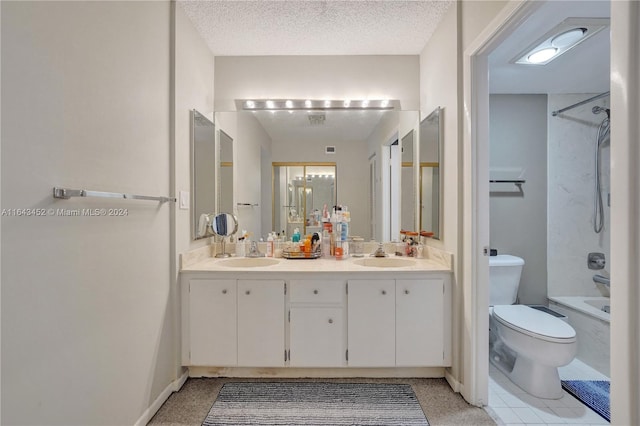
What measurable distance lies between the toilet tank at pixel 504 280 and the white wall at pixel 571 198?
1.90 feet

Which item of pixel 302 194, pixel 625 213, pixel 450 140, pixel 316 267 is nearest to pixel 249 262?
pixel 316 267

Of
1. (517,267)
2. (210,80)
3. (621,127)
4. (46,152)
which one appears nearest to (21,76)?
(46,152)

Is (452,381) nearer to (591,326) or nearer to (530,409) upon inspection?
(530,409)

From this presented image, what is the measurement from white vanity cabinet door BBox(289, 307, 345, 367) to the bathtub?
1859 mm

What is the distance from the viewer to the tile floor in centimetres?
160

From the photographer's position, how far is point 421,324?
6.14 feet

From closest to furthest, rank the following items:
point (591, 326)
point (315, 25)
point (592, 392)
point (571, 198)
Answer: point (592, 392) → point (315, 25) → point (591, 326) → point (571, 198)

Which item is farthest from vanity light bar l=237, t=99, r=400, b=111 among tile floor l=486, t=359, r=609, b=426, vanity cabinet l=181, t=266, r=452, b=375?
tile floor l=486, t=359, r=609, b=426

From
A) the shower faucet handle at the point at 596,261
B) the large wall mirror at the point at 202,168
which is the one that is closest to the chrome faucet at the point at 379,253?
the large wall mirror at the point at 202,168

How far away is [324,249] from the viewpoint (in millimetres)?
2314

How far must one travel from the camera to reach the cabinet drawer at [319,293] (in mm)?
1880

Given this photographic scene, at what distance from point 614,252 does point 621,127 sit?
0.37 m

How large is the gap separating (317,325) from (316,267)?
1.18 feet

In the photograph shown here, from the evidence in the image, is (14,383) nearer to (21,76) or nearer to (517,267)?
(21,76)
